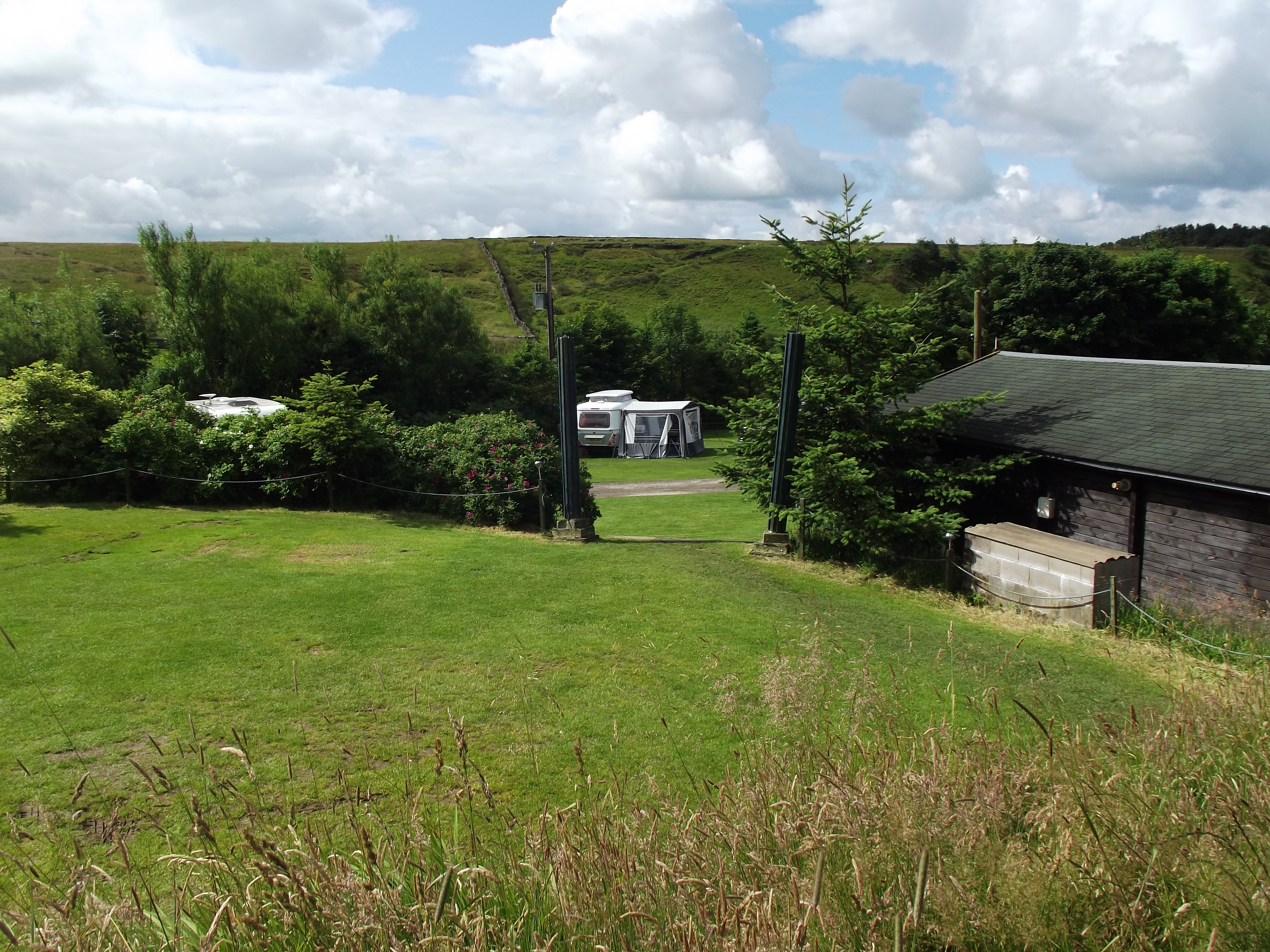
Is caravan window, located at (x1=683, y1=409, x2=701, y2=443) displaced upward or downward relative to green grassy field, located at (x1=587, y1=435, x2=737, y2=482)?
upward

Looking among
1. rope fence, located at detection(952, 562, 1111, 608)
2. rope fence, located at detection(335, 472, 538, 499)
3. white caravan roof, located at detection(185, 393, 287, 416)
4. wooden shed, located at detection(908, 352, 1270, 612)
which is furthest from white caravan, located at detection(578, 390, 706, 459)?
rope fence, located at detection(952, 562, 1111, 608)

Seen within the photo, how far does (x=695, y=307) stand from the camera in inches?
2881

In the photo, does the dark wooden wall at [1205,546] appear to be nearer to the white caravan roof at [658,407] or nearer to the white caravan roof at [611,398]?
the white caravan roof at [658,407]

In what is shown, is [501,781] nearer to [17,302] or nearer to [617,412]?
[617,412]

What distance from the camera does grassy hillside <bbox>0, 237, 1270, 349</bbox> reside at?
6494cm

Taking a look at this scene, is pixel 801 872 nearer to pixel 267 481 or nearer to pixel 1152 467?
pixel 1152 467

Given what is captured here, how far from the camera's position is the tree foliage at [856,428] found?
462 inches

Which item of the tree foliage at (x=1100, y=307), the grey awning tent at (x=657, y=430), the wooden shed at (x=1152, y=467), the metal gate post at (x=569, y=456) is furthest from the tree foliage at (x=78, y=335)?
the tree foliage at (x=1100, y=307)

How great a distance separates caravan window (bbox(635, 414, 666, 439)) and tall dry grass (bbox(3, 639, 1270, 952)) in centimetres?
2962

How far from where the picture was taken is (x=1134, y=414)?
39.2ft

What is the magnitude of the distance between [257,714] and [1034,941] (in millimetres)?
5246

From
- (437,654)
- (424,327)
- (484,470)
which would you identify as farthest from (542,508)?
(424,327)

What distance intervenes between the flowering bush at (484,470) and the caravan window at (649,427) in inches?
681

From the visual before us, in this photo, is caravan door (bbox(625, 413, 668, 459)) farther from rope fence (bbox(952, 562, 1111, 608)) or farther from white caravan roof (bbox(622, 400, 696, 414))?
rope fence (bbox(952, 562, 1111, 608))
